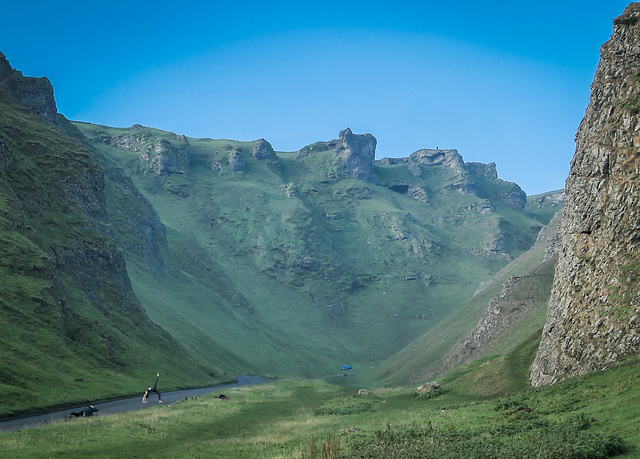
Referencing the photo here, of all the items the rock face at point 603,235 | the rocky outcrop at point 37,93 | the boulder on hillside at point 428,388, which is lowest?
the boulder on hillside at point 428,388

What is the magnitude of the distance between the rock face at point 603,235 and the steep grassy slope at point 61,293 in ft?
177

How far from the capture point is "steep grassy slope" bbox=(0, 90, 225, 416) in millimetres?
66625

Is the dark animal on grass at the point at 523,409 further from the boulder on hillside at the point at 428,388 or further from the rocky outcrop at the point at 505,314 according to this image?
the rocky outcrop at the point at 505,314

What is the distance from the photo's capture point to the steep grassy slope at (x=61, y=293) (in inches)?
2623

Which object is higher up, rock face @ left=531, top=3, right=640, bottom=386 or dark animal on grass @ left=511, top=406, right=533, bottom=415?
rock face @ left=531, top=3, right=640, bottom=386

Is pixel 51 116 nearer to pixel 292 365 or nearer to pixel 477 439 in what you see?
pixel 292 365

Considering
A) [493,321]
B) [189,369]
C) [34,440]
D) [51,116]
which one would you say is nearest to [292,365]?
[189,369]

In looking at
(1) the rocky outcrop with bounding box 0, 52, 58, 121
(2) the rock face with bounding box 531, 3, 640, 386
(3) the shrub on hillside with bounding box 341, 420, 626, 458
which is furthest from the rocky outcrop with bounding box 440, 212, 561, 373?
(1) the rocky outcrop with bounding box 0, 52, 58, 121

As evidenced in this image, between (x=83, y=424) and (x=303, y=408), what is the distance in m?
33.3

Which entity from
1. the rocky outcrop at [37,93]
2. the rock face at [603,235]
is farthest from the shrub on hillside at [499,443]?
the rocky outcrop at [37,93]

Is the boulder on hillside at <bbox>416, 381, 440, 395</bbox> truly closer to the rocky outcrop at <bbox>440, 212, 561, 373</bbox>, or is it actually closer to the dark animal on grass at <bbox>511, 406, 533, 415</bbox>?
the rocky outcrop at <bbox>440, 212, 561, 373</bbox>

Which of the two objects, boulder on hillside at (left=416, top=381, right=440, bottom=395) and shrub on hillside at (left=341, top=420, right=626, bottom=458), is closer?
shrub on hillside at (left=341, top=420, right=626, bottom=458)

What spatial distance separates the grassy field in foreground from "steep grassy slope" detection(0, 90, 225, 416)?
17.1m

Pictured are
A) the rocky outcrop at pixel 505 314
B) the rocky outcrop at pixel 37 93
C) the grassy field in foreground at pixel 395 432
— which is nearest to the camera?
the grassy field in foreground at pixel 395 432
